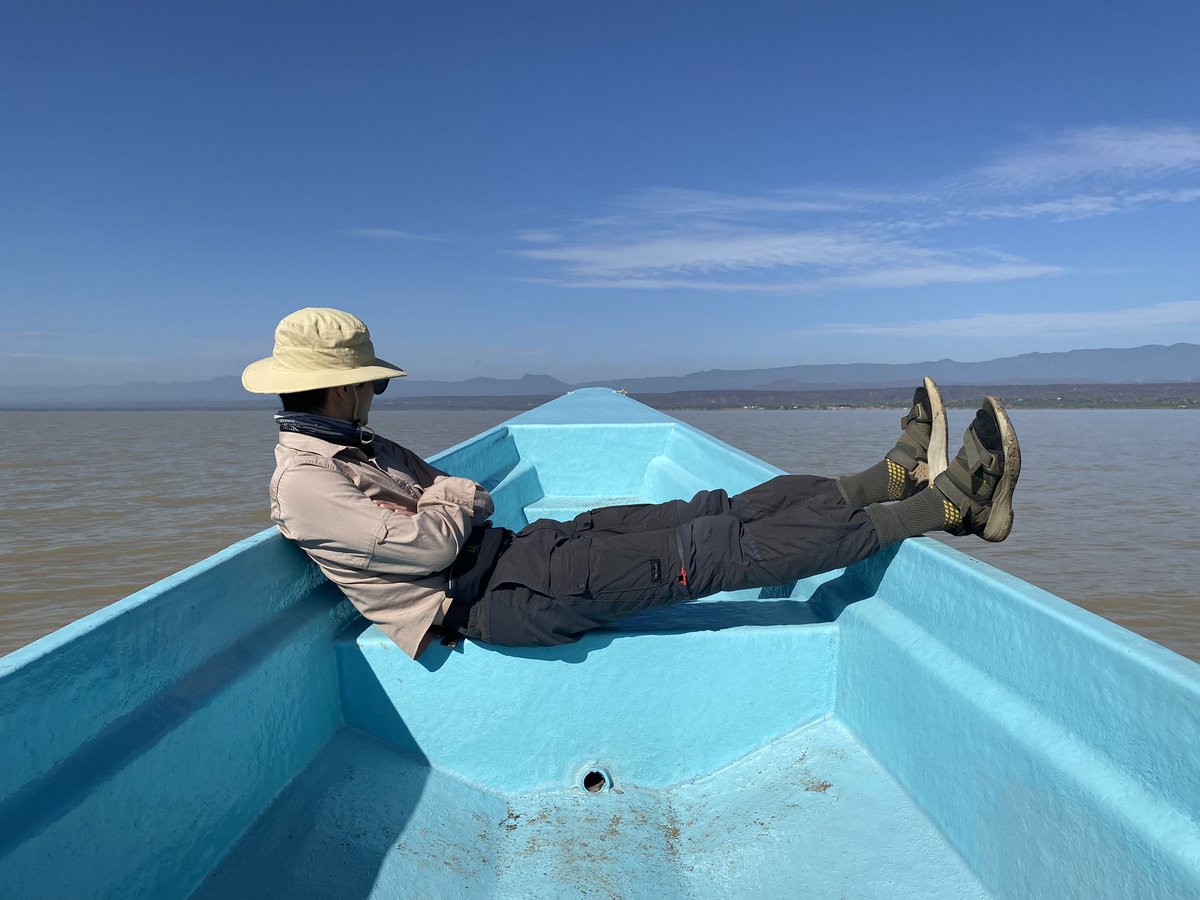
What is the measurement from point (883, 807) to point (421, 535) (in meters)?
1.05

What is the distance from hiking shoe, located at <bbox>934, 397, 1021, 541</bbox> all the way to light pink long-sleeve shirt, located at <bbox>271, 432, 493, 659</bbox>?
113cm

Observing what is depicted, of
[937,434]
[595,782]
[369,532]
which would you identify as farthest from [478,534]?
[937,434]

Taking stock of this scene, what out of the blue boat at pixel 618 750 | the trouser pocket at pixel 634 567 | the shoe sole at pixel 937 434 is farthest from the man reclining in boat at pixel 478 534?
the shoe sole at pixel 937 434

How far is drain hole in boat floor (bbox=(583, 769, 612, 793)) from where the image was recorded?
5.56 feet

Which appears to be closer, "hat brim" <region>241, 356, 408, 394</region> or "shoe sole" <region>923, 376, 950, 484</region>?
"hat brim" <region>241, 356, 408, 394</region>

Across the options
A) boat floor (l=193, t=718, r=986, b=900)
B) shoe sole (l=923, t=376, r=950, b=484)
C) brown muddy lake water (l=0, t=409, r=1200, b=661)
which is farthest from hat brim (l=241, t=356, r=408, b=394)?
brown muddy lake water (l=0, t=409, r=1200, b=661)

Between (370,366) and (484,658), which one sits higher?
(370,366)

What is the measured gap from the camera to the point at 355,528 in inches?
58.6

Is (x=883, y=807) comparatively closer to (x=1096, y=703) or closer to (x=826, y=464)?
(x=1096, y=703)

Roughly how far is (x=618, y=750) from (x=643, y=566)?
433mm

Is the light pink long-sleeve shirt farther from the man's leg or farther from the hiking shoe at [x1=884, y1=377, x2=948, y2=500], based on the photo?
the hiking shoe at [x1=884, y1=377, x2=948, y2=500]

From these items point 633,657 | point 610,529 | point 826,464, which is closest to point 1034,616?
point 633,657

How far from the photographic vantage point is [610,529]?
6.55 ft

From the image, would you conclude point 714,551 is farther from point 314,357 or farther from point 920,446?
point 314,357
